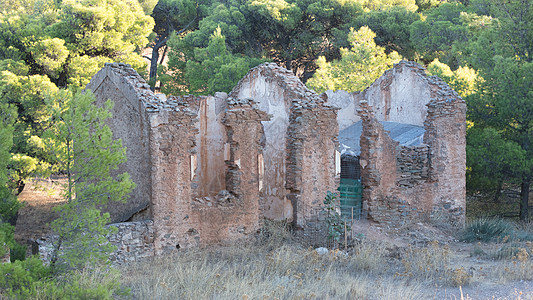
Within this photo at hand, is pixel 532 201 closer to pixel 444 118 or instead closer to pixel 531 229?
pixel 531 229

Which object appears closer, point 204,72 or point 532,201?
point 532,201

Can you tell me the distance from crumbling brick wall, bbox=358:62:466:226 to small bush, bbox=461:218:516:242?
0.66 m

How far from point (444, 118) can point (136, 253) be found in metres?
8.55

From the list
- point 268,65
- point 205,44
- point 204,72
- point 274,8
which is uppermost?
point 274,8

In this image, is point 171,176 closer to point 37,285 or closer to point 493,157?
point 37,285

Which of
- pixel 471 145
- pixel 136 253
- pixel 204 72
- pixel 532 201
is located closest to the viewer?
pixel 136 253

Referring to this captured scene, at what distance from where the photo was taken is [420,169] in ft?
48.2

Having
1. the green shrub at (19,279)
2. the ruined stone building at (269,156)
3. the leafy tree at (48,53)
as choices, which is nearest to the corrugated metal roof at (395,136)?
the ruined stone building at (269,156)

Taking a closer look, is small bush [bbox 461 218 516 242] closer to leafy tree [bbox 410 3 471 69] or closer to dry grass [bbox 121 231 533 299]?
dry grass [bbox 121 231 533 299]

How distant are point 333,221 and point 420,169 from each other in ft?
11.4

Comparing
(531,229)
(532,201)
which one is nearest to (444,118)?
(531,229)

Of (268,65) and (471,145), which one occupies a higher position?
(268,65)

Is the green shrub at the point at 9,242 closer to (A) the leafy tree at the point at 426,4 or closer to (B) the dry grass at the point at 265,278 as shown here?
(B) the dry grass at the point at 265,278

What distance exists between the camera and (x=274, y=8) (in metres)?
27.2
